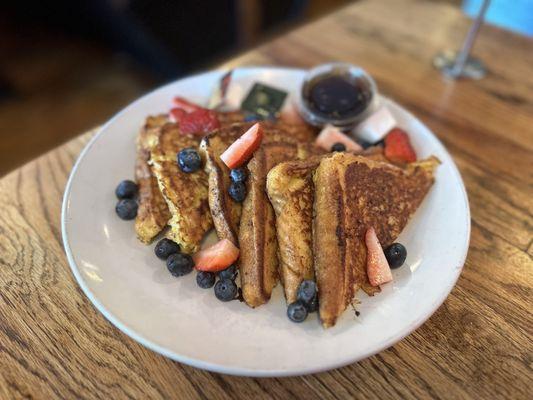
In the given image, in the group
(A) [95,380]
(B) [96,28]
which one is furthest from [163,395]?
(B) [96,28]

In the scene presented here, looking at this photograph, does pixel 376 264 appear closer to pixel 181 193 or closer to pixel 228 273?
pixel 228 273

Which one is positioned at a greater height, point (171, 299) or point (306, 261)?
point (306, 261)

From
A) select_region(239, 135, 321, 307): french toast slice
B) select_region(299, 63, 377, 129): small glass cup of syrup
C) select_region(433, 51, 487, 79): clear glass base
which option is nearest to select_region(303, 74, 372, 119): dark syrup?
select_region(299, 63, 377, 129): small glass cup of syrup

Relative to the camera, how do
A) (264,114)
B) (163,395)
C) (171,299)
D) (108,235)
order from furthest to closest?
(264,114)
(108,235)
(171,299)
(163,395)

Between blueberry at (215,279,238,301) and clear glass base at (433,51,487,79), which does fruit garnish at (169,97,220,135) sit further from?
clear glass base at (433,51,487,79)

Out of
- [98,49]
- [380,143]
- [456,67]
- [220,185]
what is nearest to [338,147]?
[380,143]

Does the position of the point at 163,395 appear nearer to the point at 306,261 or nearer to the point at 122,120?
the point at 306,261
